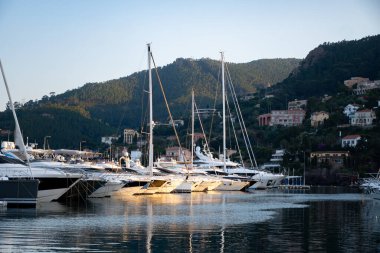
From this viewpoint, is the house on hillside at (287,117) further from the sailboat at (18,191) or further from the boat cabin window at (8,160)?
the sailboat at (18,191)

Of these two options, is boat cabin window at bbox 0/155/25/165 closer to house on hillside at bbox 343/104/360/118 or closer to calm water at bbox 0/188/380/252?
calm water at bbox 0/188/380/252

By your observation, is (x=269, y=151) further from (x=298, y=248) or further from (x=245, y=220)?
(x=298, y=248)

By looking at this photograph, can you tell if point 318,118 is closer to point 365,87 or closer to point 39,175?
point 365,87

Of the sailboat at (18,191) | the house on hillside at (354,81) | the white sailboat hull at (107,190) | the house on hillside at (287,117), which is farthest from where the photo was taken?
the house on hillside at (354,81)

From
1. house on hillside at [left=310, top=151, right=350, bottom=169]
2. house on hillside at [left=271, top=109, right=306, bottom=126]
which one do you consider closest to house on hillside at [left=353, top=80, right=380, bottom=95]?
house on hillside at [left=271, top=109, right=306, bottom=126]

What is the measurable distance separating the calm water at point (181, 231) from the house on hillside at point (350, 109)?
119987 mm

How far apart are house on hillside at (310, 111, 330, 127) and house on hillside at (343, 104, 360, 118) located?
165 inches

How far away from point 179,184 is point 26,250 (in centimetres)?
4517

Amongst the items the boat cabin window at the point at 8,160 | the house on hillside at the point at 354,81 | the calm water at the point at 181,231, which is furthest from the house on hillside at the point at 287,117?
the boat cabin window at the point at 8,160

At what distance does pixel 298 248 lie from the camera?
73.5ft

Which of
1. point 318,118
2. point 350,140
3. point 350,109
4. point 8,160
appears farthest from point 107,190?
point 350,109

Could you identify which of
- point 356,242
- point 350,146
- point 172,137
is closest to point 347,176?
point 350,146

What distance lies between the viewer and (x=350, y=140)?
13762 centimetres

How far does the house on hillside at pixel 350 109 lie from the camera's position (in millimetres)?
156625
